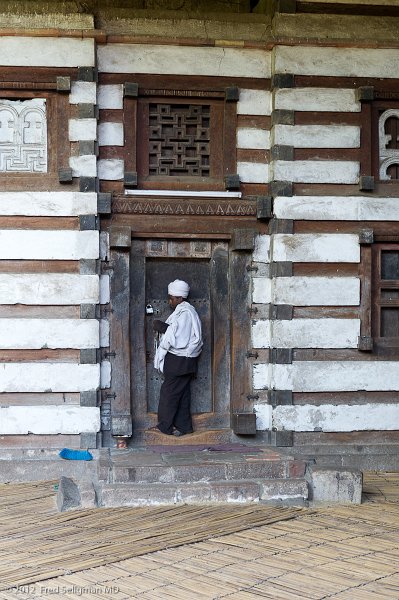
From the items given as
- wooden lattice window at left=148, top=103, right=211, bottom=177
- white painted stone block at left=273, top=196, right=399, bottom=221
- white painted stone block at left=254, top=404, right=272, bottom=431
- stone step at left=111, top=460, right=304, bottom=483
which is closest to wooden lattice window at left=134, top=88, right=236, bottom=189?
wooden lattice window at left=148, top=103, right=211, bottom=177

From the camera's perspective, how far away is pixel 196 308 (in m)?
8.96

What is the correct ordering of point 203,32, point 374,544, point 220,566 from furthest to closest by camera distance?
point 203,32 → point 374,544 → point 220,566

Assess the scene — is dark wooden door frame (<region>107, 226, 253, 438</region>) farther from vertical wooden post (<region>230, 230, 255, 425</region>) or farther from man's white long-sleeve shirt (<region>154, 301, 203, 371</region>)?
man's white long-sleeve shirt (<region>154, 301, 203, 371</region>)

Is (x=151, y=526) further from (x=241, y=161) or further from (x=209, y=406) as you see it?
(x=241, y=161)

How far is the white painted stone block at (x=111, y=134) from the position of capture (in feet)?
28.3

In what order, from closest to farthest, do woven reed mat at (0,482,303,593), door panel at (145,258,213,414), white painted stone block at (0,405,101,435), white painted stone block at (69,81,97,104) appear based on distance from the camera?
woven reed mat at (0,482,303,593), white painted stone block at (0,405,101,435), white painted stone block at (69,81,97,104), door panel at (145,258,213,414)

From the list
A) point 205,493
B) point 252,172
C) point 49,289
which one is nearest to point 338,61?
point 252,172

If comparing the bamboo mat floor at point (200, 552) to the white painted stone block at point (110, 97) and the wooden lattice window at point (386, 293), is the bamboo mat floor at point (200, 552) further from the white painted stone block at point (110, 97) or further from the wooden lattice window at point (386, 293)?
the white painted stone block at point (110, 97)

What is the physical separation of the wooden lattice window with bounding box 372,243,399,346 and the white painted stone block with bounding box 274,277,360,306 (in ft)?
0.79

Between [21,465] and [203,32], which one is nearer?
[21,465]

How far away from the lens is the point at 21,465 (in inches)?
321

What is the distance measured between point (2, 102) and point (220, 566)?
16.9ft

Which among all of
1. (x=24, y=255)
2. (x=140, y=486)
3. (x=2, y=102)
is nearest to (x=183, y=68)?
(x=2, y=102)

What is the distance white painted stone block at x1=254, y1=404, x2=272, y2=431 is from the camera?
871 cm
